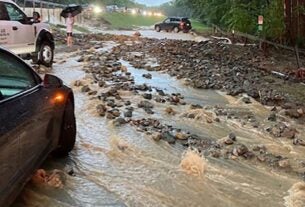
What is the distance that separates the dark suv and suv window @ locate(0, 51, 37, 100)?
129ft

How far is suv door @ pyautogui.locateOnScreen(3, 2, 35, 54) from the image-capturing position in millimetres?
11711

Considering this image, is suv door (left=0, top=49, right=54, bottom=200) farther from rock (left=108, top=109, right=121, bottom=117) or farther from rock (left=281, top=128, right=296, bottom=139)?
rock (left=281, top=128, right=296, bottom=139)

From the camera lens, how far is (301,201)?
459cm

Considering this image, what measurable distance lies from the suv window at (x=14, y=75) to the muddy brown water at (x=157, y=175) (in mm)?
975

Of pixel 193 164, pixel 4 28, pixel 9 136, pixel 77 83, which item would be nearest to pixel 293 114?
pixel 193 164

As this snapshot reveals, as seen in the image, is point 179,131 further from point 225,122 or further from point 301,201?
point 301,201

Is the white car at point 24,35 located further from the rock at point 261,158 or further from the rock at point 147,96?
the rock at point 261,158

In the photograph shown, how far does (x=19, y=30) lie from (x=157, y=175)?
7.96 meters

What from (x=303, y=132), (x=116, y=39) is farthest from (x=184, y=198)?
(x=116, y=39)

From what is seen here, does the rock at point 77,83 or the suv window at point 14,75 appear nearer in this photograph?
the suv window at point 14,75

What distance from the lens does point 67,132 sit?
5.32 m

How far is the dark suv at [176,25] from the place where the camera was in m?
43.2

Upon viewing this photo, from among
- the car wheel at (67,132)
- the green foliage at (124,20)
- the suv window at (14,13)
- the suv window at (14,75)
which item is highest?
the suv window at (14,13)

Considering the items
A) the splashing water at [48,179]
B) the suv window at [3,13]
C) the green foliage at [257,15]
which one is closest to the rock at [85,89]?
the suv window at [3,13]
